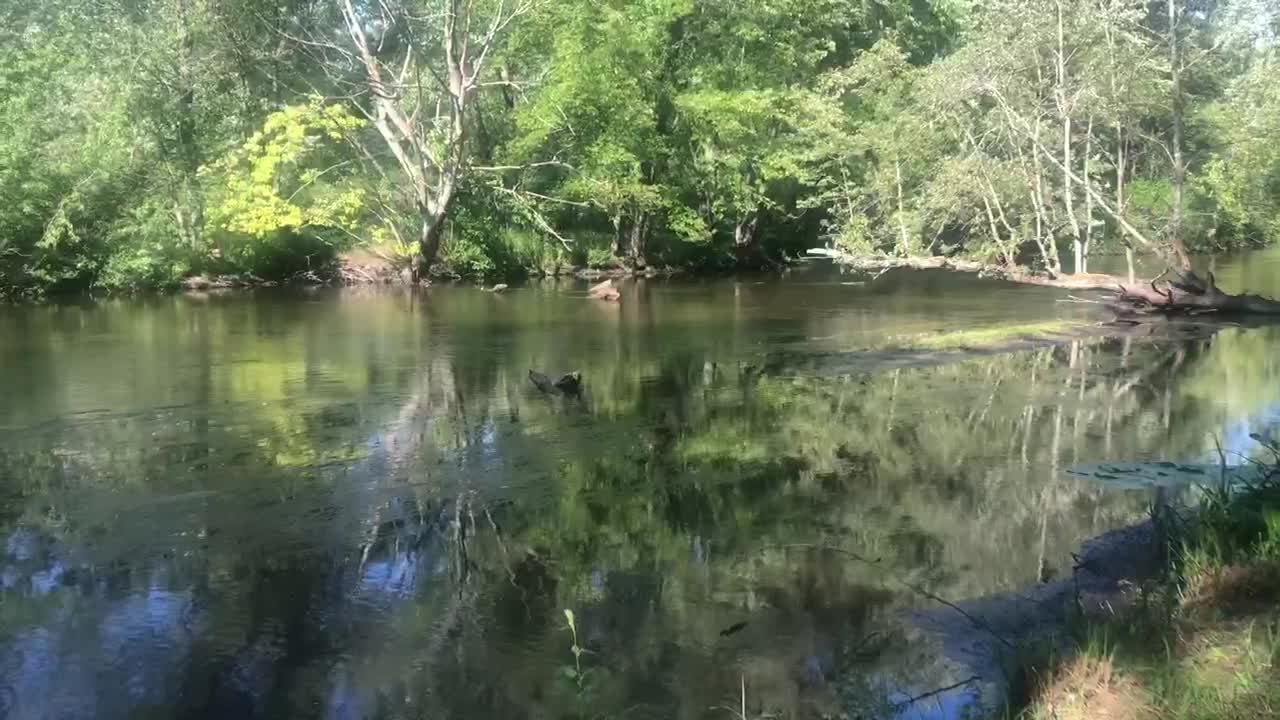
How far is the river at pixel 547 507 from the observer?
6.75 meters

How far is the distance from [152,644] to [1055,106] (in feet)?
79.6

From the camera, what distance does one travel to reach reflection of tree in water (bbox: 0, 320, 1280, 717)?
6.73 meters

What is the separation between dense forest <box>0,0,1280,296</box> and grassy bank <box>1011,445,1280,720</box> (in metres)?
22.5

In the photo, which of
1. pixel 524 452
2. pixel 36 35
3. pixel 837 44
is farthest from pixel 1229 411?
pixel 36 35

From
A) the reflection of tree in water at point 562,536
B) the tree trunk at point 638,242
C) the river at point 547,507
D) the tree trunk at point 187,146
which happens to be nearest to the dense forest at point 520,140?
the tree trunk at point 187,146

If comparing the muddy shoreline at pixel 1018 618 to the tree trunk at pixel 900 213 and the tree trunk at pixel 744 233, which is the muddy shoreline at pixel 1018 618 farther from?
the tree trunk at pixel 744 233

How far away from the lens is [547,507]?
34.1ft

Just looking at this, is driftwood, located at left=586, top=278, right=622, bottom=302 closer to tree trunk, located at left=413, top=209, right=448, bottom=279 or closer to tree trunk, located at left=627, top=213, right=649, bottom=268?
tree trunk, located at left=413, top=209, right=448, bottom=279

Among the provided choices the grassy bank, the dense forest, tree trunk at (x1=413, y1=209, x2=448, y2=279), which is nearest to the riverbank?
the grassy bank

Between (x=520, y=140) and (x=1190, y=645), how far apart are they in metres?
34.3

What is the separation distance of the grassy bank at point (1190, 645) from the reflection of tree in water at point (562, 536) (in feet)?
4.46

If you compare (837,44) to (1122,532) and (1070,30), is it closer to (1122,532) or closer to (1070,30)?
(1070,30)

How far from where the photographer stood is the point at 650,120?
37.2 metres

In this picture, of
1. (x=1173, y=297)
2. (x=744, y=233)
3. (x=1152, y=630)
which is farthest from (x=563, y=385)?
(x=744, y=233)
